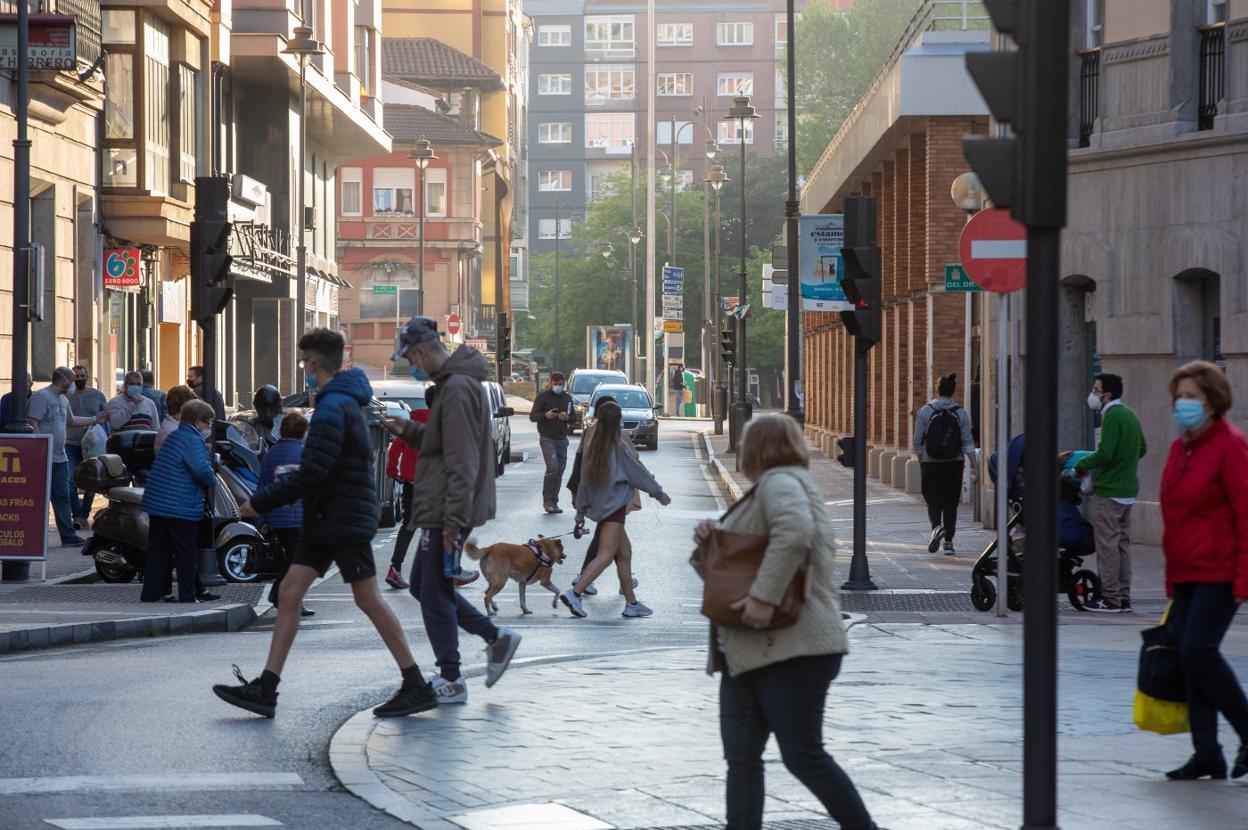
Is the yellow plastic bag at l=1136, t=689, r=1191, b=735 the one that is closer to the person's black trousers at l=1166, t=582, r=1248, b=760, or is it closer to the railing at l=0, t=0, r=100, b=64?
the person's black trousers at l=1166, t=582, r=1248, b=760

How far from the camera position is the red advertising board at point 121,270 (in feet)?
104

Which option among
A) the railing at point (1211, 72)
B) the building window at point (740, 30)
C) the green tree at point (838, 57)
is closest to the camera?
the railing at point (1211, 72)

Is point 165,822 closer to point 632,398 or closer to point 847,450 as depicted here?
point 847,450

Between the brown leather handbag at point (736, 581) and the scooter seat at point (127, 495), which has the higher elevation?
the brown leather handbag at point (736, 581)

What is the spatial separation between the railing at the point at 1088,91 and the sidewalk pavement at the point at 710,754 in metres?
12.1

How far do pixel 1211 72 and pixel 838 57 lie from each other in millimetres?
73170

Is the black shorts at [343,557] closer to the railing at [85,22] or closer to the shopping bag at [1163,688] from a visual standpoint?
the shopping bag at [1163,688]

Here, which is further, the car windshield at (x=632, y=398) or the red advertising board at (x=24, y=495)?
the car windshield at (x=632, y=398)

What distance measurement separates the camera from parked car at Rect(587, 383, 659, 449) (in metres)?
48.7

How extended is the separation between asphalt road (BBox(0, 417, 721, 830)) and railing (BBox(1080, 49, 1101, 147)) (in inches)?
332

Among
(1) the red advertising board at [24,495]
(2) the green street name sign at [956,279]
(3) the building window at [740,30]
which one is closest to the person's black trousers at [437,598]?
(1) the red advertising board at [24,495]

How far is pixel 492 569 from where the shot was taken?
49.0 ft

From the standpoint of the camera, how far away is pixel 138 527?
16.8 m

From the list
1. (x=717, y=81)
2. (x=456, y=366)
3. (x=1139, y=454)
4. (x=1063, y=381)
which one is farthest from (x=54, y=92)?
(x=717, y=81)
